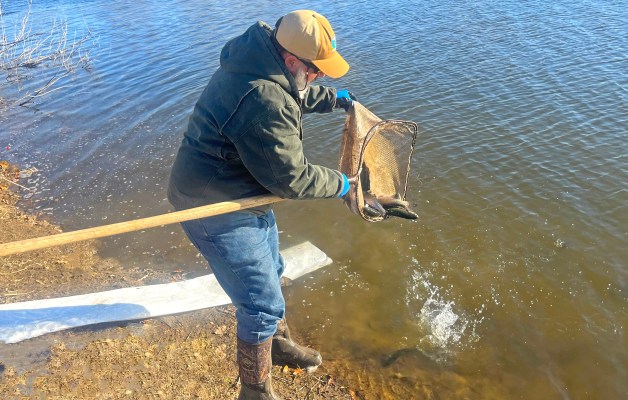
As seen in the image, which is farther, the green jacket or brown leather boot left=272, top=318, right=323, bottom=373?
brown leather boot left=272, top=318, right=323, bottom=373

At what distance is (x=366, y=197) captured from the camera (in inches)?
153

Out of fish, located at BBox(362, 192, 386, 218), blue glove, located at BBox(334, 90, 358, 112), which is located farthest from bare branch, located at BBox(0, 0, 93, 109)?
fish, located at BBox(362, 192, 386, 218)

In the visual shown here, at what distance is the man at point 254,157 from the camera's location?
2426 millimetres

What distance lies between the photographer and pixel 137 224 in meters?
2.67

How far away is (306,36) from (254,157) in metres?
0.68

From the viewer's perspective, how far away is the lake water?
4.33 meters

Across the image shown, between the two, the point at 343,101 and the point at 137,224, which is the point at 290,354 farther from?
the point at 343,101

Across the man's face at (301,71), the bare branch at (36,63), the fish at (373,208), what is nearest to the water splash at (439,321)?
the fish at (373,208)

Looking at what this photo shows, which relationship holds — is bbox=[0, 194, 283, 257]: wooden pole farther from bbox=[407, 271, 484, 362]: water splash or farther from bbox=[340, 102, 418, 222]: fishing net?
bbox=[407, 271, 484, 362]: water splash

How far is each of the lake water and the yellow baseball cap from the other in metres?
2.69

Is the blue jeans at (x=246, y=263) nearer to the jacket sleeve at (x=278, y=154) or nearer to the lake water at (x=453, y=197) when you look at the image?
the jacket sleeve at (x=278, y=154)

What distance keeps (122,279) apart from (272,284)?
2.72 m

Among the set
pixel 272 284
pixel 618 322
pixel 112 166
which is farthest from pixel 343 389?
pixel 112 166

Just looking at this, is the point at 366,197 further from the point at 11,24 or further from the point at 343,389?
the point at 11,24
